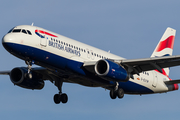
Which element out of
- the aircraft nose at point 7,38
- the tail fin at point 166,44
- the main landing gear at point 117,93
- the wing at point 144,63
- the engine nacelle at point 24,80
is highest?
the tail fin at point 166,44

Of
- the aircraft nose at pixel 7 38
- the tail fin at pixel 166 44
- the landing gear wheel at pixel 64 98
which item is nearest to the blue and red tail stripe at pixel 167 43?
the tail fin at pixel 166 44

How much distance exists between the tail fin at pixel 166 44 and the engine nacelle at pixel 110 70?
1528 cm

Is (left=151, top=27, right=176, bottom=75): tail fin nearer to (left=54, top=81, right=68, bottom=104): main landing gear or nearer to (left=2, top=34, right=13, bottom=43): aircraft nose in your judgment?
(left=54, top=81, right=68, bottom=104): main landing gear

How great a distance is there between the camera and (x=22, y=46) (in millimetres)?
35531

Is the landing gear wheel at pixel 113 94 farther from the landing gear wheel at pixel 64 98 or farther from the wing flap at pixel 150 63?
the landing gear wheel at pixel 64 98

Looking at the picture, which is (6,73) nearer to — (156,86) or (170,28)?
(156,86)

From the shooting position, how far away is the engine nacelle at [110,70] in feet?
126

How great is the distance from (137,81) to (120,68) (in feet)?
20.5

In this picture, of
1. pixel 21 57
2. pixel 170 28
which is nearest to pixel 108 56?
pixel 21 57

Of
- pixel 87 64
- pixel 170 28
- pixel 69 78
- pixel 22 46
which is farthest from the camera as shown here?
pixel 170 28

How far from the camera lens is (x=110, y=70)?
126 ft

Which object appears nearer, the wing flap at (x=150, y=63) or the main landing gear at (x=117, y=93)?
the wing flap at (x=150, y=63)

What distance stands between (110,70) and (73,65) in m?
3.88

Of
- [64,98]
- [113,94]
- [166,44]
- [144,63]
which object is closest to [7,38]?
[64,98]
